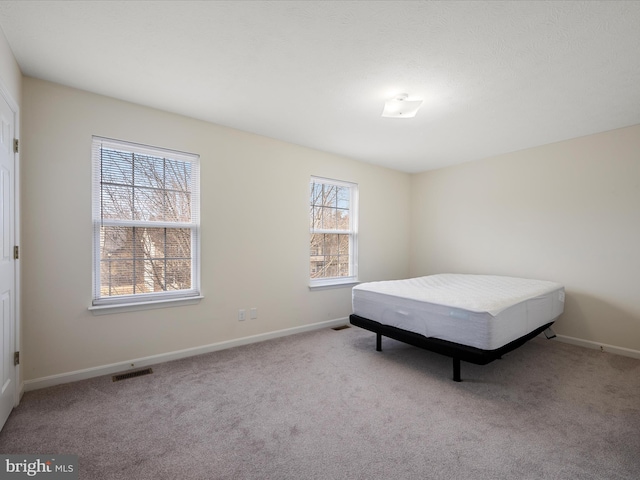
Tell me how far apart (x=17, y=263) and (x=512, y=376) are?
398 centimetres

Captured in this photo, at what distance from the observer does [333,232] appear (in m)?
4.35

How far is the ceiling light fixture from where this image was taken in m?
2.56

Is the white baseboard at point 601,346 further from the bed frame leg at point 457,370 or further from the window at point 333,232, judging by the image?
the window at point 333,232

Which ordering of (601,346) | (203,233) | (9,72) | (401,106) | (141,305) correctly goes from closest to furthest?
(9,72), (401,106), (141,305), (203,233), (601,346)

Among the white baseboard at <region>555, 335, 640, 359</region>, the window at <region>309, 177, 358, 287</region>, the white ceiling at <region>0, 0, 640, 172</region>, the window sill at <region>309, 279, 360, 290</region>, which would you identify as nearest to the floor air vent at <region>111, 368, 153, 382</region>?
the window sill at <region>309, 279, 360, 290</region>

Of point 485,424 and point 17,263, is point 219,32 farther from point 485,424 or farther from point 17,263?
point 485,424

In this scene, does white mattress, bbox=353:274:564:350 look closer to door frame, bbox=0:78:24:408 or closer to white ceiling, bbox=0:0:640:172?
white ceiling, bbox=0:0:640:172

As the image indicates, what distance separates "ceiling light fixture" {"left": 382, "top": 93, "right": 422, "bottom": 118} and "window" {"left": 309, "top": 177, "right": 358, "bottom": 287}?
1.69 meters

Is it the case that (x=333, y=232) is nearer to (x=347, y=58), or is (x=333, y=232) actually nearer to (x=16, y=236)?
(x=347, y=58)

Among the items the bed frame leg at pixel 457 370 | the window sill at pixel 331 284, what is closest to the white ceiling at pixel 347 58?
the window sill at pixel 331 284

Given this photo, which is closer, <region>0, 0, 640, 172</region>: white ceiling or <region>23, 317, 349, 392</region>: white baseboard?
<region>0, 0, 640, 172</region>: white ceiling

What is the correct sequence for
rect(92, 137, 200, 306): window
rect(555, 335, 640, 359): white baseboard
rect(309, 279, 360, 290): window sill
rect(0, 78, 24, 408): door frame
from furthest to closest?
rect(309, 279, 360, 290): window sill
rect(555, 335, 640, 359): white baseboard
rect(92, 137, 200, 306): window
rect(0, 78, 24, 408): door frame

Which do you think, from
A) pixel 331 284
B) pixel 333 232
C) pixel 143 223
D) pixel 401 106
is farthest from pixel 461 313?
pixel 143 223

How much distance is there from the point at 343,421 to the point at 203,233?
2167 mm
